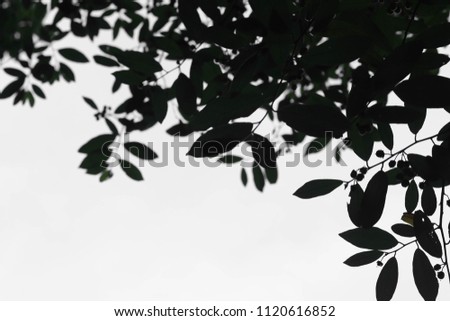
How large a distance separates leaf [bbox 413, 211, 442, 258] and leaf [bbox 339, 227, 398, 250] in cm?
15

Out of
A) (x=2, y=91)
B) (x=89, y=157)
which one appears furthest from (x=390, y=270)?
(x=2, y=91)

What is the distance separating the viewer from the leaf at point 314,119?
46.7 inches

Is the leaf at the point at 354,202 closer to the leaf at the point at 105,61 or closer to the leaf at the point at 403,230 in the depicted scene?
the leaf at the point at 403,230

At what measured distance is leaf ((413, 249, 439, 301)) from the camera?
1616 millimetres

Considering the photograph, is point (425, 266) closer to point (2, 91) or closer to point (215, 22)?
point (215, 22)

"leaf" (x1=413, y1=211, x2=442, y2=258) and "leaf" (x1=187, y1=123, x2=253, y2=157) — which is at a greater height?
"leaf" (x1=187, y1=123, x2=253, y2=157)

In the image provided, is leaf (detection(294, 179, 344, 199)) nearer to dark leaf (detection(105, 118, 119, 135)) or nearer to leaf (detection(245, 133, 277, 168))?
leaf (detection(245, 133, 277, 168))

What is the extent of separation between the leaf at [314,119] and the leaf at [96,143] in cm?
152

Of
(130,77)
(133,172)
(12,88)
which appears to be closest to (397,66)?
(130,77)

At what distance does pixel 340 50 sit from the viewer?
126cm

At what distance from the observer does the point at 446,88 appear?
3.90 feet

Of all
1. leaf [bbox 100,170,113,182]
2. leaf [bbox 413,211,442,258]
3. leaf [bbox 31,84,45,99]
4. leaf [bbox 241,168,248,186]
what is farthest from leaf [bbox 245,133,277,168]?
leaf [bbox 31,84,45,99]

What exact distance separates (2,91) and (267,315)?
2.24 m

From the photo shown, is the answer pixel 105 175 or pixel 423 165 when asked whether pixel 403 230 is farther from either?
pixel 105 175
